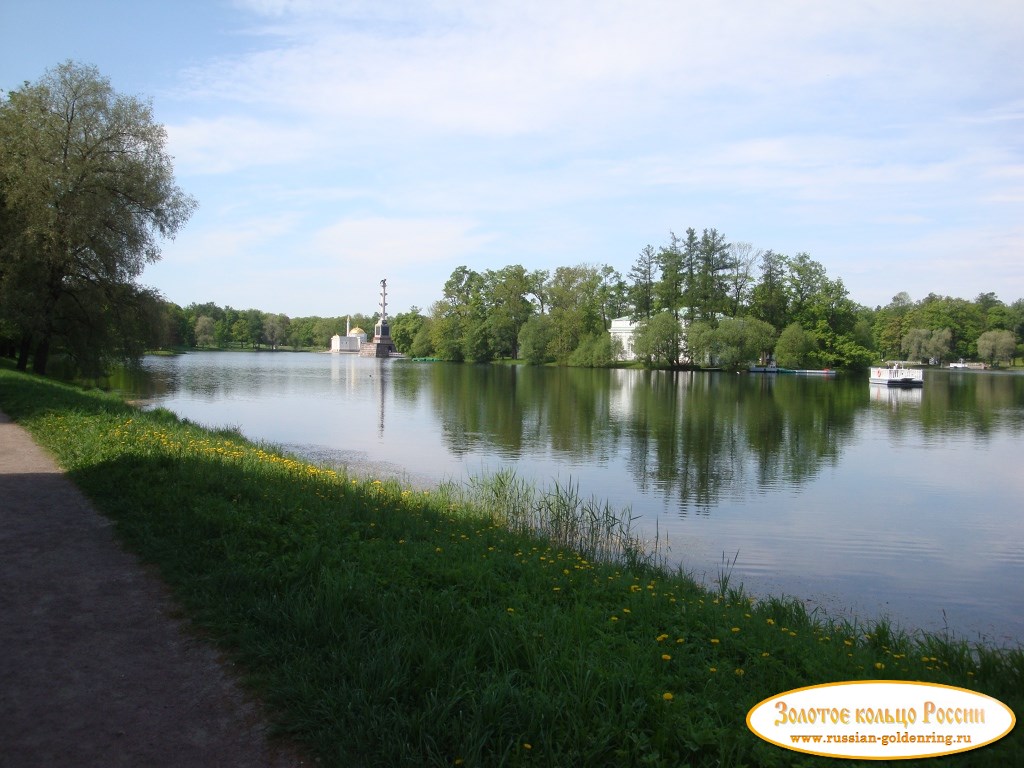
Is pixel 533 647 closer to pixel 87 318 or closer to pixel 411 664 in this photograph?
pixel 411 664

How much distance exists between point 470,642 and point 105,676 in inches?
85.2

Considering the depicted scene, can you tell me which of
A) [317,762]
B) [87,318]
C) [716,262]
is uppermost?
[716,262]

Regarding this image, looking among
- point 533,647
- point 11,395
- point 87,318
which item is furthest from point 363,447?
point 533,647

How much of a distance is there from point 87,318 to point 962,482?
95.2 ft

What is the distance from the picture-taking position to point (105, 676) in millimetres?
4133

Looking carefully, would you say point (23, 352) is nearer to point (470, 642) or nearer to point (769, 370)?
point (470, 642)

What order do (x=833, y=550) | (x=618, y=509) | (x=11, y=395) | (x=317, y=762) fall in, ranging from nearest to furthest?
(x=317, y=762)
(x=833, y=550)
(x=618, y=509)
(x=11, y=395)

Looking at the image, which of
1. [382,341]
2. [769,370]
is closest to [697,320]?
[769,370]

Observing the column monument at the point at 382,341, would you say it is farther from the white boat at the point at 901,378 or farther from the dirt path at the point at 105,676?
the dirt path at the point at 105,676

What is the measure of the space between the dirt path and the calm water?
709 centimetres

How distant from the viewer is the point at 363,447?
68.5 feet

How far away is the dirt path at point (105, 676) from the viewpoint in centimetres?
344

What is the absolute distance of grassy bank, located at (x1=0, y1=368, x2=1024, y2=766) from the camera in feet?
11.5

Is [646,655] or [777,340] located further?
[777,340]
